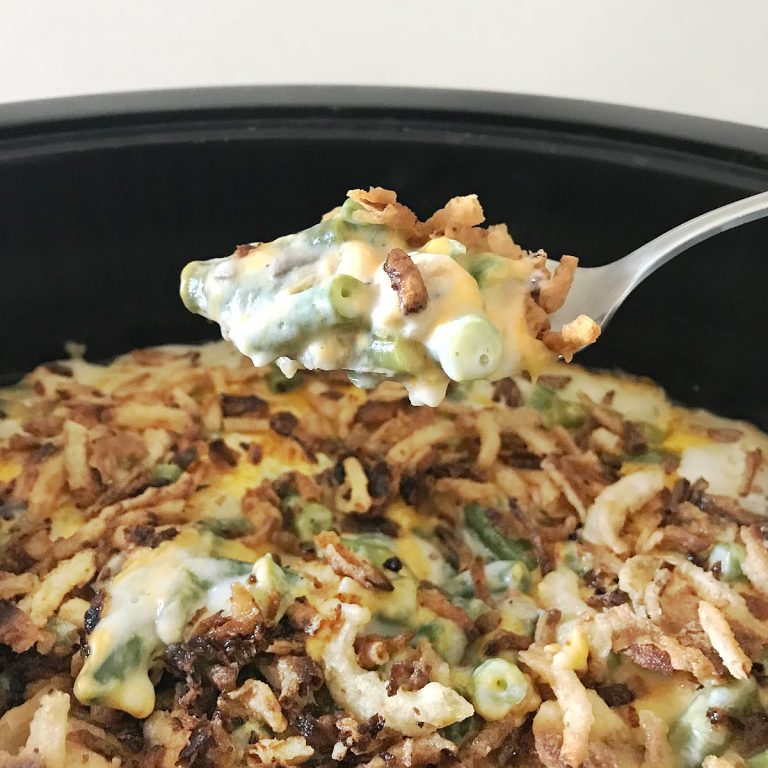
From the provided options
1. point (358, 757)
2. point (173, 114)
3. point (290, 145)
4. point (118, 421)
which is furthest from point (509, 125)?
point (358, 757)

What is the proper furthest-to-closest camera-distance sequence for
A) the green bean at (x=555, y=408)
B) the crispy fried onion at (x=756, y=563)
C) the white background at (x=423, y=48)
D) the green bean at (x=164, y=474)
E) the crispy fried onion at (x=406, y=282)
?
the white background at (x=423, y=48), the green bean at (x=555, y=408), the green bean at (x=164, y=474), the crispy fried onion at (x=756, y=563), the crispy fried onion at (x=406, y=282)

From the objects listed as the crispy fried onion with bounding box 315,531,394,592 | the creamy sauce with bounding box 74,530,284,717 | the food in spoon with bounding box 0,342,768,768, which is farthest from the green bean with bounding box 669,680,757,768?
the creamy sauce with bounding box 74,530,284,717

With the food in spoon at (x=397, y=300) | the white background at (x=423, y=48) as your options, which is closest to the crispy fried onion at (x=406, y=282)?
the food in spoon at (x=397, y=300)

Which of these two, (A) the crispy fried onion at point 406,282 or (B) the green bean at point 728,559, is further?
(B) the green bean at point 728,559

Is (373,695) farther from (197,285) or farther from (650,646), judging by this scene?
(197,285)

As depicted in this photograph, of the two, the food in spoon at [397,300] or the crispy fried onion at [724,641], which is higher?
the food in spoon at [397,300]

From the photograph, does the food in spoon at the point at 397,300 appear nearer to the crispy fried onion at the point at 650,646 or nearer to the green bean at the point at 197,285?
the green bean at the point at 197,285

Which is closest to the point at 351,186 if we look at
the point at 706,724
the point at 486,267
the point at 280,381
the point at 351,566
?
the point at 280,381

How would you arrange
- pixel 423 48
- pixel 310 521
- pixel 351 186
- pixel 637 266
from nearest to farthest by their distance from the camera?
pixel 637 266 → pixel 310 521 → pixel 351 186 → pixel 423 48
